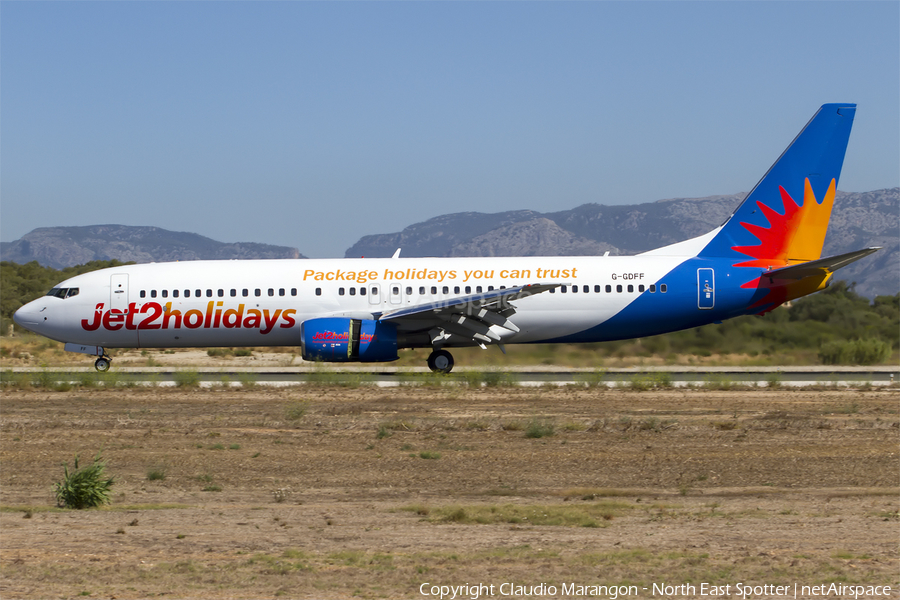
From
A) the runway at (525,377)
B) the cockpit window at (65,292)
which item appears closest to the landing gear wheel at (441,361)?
the runway at (525,377)

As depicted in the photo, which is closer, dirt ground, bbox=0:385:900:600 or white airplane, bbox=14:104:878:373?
dirt ground, bbox=0:385:900:600

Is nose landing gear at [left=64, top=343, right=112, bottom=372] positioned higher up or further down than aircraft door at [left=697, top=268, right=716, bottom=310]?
further down

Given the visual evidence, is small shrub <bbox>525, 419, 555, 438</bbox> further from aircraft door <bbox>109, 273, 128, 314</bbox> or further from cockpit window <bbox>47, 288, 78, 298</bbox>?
cockpit window <bbox>47, 288, 78, 298</bbox>

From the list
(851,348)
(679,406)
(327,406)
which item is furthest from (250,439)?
(851,348)

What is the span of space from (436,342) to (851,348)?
1502cm

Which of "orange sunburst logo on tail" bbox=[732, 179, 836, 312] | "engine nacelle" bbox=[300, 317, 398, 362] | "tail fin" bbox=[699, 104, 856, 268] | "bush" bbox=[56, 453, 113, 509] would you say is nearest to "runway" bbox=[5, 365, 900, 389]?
"engine nacelle" bbox=[300, 317, 398, 362]

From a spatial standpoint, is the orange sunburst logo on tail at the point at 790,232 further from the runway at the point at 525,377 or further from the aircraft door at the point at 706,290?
the runway at the point at 525,377

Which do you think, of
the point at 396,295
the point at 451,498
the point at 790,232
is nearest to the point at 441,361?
the point at 396,295

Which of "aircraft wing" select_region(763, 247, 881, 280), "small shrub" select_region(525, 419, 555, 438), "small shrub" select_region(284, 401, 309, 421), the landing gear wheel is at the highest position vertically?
"aircraft wing" select_region(763, 247, 881, 280)

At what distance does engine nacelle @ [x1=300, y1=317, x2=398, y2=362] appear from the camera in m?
23.3

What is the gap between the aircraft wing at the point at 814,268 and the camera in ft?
75.3

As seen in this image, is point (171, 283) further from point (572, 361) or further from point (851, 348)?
point (851, 348)

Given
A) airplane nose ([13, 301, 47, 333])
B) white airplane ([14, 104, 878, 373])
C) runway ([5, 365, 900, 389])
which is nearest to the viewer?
runway ([5, 365, 900, 389])

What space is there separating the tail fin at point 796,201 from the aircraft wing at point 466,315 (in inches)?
232
